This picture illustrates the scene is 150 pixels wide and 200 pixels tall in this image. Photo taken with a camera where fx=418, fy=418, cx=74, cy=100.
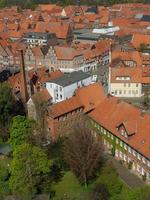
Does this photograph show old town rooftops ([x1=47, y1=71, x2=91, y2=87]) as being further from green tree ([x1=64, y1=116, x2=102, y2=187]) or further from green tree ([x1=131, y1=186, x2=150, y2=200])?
green tree ([x1=131, y1=186, x2=150, y2=200])

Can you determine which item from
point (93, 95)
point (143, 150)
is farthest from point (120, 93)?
point (143, 150)

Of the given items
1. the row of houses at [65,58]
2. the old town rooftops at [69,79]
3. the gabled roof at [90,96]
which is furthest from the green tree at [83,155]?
the row of houses at [65,58]

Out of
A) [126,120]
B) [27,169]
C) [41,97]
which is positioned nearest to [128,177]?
[126,120]

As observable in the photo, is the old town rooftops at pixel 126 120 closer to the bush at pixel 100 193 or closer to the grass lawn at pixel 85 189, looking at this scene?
the grass lawn at pixel 85 189

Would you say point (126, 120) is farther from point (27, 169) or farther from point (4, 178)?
point (4, 178)

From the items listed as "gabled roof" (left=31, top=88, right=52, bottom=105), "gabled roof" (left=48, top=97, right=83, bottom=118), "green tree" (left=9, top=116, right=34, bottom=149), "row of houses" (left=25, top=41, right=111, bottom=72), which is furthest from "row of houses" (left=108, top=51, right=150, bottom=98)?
"green tree" (left=9, top=116, right=34, bottom=149)

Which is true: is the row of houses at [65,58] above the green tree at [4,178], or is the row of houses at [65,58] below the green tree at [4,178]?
above
